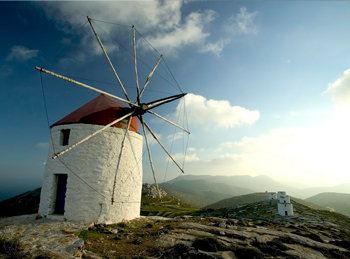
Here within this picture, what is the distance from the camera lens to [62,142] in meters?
14.6

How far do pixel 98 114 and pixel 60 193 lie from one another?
6.42 meters

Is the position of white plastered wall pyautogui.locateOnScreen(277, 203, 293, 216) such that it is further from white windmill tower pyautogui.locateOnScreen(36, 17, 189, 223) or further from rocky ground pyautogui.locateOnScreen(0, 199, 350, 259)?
white windmill tower pyautogui.locateOnScreen(36, 17, 189, 223)

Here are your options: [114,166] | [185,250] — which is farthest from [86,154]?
[185,250]

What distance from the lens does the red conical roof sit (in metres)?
14.4

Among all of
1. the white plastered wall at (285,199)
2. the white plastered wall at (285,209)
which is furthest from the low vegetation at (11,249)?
the white plastered wall at (285,199)

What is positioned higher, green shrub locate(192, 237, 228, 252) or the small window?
the small window

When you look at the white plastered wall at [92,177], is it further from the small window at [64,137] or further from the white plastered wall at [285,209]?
the white plastered wall at [285,209]

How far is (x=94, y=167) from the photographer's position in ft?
44.1

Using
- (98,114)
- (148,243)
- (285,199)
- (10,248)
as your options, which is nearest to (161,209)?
(285,199)

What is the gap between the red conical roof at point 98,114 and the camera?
14.4 m

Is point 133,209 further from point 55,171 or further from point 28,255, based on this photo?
point 28,255

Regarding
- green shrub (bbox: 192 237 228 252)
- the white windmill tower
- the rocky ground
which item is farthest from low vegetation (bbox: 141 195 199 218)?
green shrub (bbox: 192 237 228 252)

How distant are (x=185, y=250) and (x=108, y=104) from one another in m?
12.5

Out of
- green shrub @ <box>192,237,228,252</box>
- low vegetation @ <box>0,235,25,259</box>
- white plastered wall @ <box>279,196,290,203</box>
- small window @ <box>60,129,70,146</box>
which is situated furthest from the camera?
white plastered wall @ <box>279,196,290,203</box>
